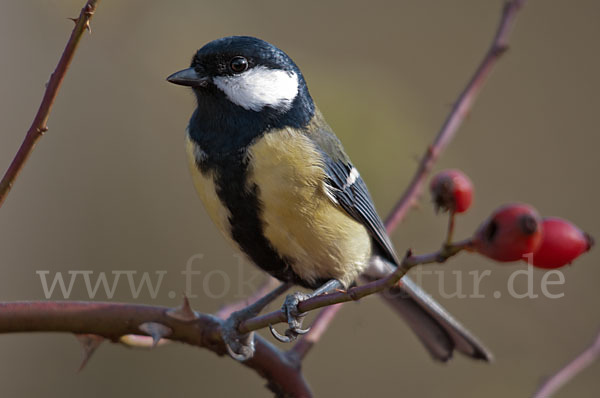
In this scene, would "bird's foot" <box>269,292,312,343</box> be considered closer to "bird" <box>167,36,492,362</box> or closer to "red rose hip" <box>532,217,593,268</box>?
"bird" <box>167,36,492,362</box>

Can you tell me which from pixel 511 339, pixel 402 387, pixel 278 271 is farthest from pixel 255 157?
pixel 402 387

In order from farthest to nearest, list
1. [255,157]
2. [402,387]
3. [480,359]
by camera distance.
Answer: [402,387], [480,359], [255,157]

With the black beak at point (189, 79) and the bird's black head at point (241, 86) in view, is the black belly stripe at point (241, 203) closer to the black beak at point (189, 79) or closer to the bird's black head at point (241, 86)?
the bird's black head at point (241, 86)

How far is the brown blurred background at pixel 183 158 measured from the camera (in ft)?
11.3

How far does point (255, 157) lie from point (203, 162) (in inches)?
7.2

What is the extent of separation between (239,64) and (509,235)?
4.87 ft

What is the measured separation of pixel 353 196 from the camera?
7.78 ft

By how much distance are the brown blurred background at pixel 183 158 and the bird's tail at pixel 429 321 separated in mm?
561

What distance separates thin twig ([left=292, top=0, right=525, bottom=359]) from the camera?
6.24 ft

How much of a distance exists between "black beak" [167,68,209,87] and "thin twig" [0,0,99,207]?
2.99 ft

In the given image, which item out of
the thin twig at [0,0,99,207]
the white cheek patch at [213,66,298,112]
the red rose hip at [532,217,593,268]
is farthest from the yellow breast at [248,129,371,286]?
the red rose hip at [532,217,593,268]

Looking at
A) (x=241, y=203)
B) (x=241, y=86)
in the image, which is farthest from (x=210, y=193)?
(x=241, y=86)

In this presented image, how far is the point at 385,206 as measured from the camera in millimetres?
3055

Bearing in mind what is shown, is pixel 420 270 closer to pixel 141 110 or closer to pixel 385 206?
pixel 385 206
